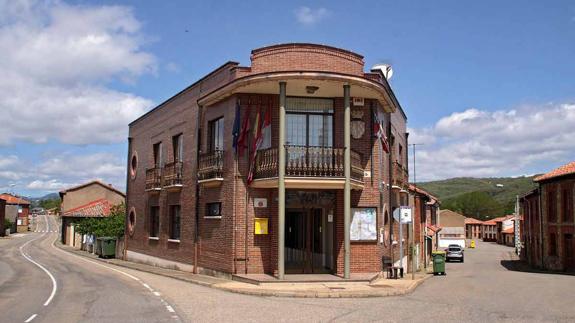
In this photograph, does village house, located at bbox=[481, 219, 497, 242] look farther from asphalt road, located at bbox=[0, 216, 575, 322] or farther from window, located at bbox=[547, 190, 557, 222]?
asphalt road, located at bbox=[0, 216, 575, 322]

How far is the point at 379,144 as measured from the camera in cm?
2078

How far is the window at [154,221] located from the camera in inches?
1112

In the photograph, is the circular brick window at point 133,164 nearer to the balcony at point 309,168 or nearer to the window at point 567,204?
the balcony at point 309,168

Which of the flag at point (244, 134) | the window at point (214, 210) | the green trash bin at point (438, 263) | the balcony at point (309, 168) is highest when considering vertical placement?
the flag at point (244, 134)

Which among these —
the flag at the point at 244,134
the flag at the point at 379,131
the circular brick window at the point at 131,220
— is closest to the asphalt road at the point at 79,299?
the flag at the point at 244,134

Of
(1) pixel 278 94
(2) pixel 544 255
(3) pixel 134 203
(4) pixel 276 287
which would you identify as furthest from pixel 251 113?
(2) pixel 544 255

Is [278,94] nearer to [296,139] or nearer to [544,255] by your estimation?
[296,139]

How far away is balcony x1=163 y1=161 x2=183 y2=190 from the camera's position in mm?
24653

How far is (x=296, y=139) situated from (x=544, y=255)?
1074 inches

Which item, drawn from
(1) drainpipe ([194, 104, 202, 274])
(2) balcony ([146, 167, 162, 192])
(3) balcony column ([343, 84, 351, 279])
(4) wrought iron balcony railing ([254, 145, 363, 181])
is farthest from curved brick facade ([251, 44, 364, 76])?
(2) balcony ([146, 167, 162, 192])

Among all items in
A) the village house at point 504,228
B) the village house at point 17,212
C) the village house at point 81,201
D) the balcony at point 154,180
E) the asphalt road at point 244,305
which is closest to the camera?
the asphalt road at point 244,305

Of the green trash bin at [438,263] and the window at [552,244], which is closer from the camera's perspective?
the green trash bin at [438,263]

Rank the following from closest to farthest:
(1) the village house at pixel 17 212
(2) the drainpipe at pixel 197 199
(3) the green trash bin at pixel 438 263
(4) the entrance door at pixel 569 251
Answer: (2) the drainpipe at pixel 197 199 < (3) the green trash bin at pixel 438 263 < (4) the entrance door at pixel 569 251 < (1) the village house at pixel 17 212

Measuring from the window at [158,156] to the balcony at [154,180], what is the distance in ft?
1.39
